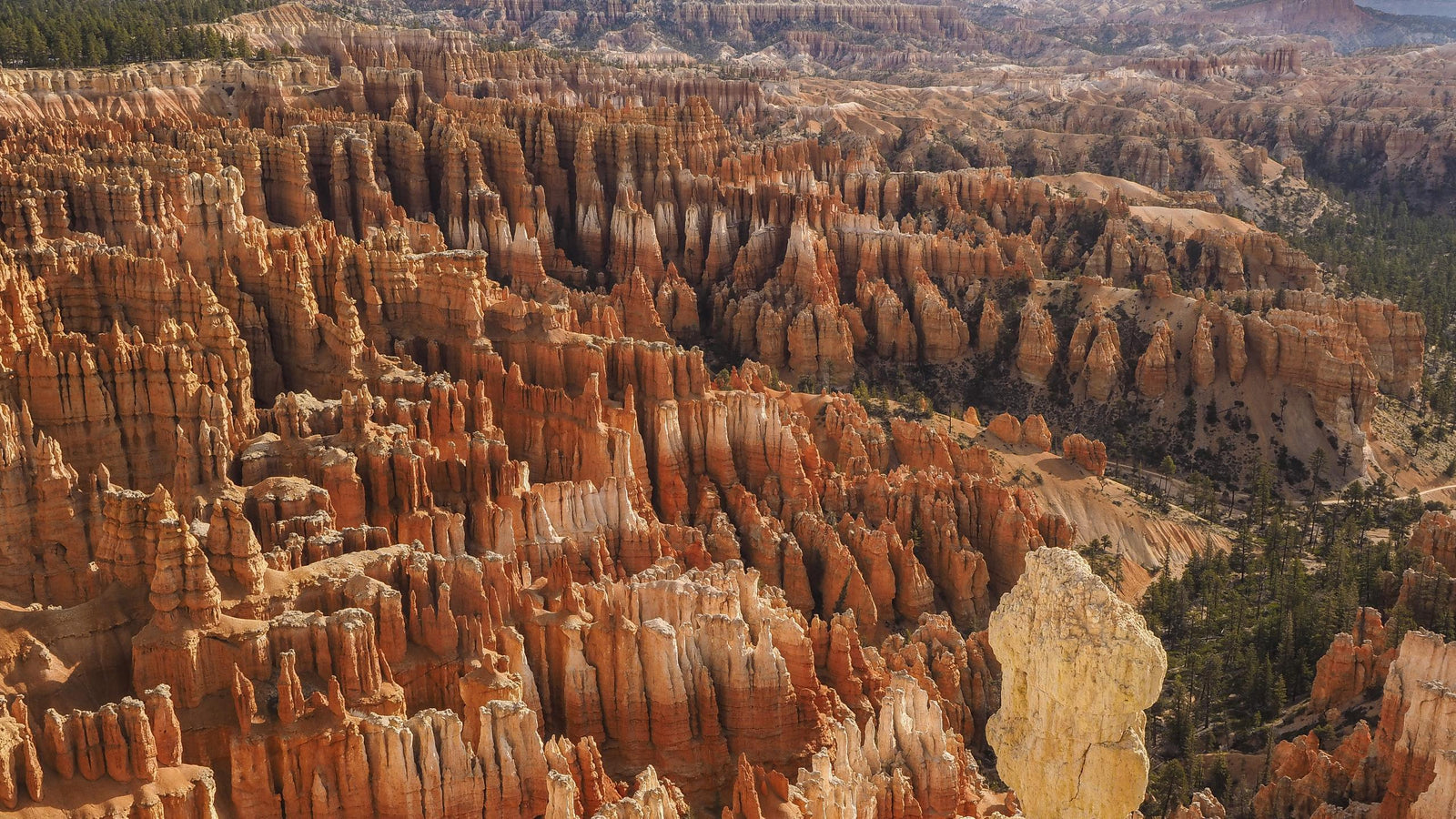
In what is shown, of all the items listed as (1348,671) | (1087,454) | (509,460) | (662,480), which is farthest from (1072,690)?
(1087,454)

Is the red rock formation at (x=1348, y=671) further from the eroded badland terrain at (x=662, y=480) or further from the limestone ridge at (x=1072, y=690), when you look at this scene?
the limestone ridge at (x=1072, y=690)

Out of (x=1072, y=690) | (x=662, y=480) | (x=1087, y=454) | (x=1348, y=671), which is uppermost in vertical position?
(x=1072, y=690)

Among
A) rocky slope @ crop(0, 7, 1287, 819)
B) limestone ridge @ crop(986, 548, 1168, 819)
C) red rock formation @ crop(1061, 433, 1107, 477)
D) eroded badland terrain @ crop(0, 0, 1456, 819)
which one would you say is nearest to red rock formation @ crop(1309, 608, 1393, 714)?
eroded badland terrain @ crop(0, 0, 1456, 819)

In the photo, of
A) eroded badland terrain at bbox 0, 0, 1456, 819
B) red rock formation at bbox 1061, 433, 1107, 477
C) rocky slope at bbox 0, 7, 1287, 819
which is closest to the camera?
eroded badland terrain at bbox 0, 0, 1456, 819

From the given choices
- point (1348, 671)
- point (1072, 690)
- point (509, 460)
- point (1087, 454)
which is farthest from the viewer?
point (1087, 454)

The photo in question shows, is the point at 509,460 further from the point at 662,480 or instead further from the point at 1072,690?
the point at 1072,690

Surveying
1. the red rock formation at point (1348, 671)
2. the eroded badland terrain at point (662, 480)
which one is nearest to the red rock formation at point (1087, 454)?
the eroded badland terrain at point (662, 480)

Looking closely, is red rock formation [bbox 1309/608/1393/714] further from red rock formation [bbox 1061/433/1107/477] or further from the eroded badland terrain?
red rock formation [bbox 1061/433/1107/477]

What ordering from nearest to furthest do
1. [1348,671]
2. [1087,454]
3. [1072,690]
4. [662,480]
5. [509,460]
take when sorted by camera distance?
[1072,690]
[1348,671]
[509,460]
[662,480]
[1087,454]

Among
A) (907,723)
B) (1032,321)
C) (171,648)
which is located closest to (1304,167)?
(1032,321)
